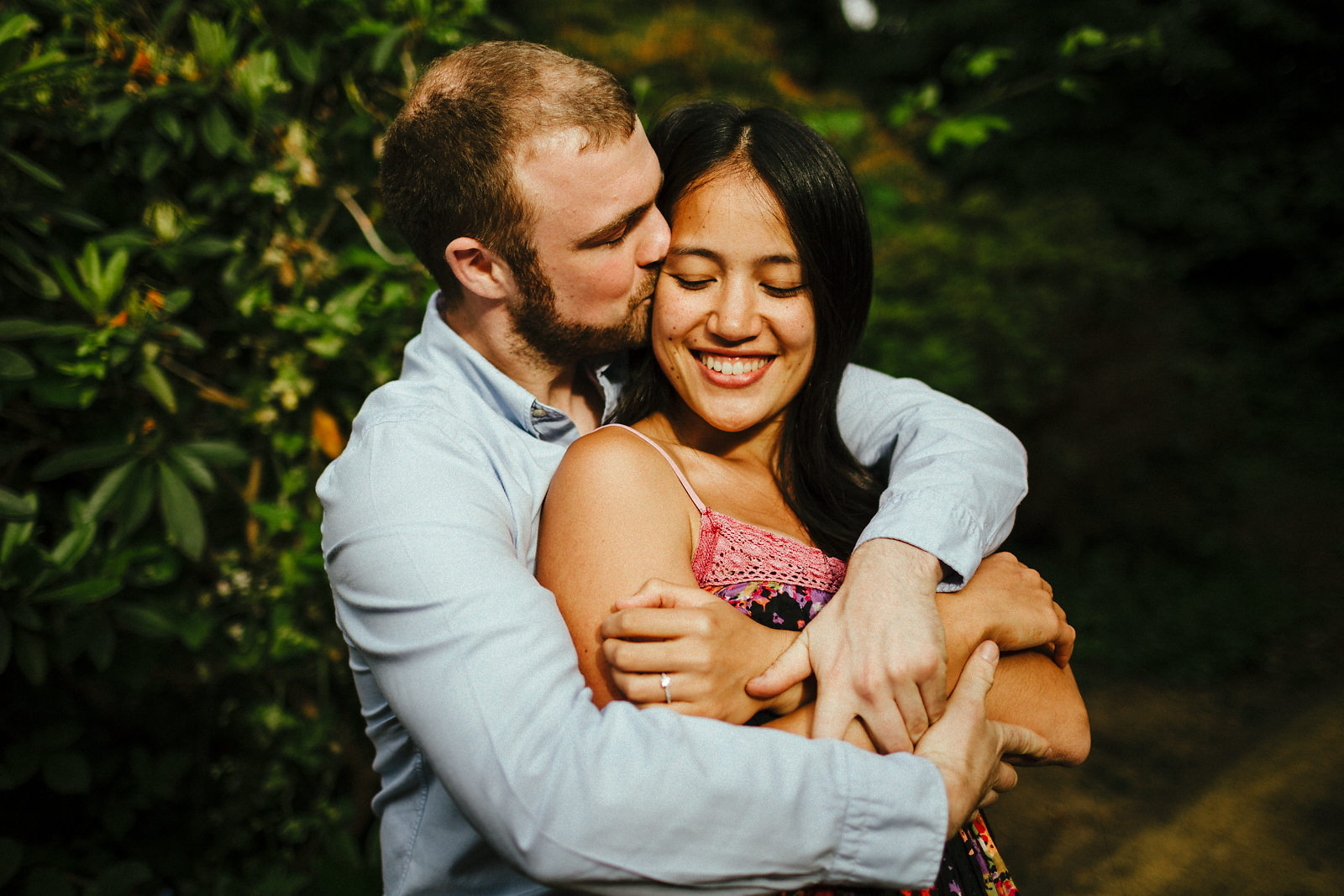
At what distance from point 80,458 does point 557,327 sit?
3.74 ft

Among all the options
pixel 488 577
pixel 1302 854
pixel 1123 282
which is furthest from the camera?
Result: pixel 1123 282

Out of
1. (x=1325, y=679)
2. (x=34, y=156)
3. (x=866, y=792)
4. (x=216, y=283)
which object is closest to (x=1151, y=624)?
(x=1325, y=679)

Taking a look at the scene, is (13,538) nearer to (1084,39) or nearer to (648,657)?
(648,657)

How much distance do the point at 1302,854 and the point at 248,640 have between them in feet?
14.3

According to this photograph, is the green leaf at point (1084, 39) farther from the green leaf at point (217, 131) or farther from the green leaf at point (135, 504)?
the green leaf at point (135, 504)

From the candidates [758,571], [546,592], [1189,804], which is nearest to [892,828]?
[758,571]

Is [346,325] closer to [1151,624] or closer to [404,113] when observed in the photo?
[404,113]

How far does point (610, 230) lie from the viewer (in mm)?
1649

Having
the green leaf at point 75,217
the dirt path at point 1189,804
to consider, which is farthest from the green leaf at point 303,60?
the dirt path at point 1189,804

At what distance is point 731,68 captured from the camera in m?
5.84

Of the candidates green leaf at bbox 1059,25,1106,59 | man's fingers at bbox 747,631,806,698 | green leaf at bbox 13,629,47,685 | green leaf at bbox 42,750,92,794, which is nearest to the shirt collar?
man's fingers at bbox 747,631,806,698

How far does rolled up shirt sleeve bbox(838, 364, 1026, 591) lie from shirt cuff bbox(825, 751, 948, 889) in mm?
444

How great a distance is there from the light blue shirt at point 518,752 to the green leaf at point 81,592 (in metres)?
0.80

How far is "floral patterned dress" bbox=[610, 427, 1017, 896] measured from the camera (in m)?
1.45
